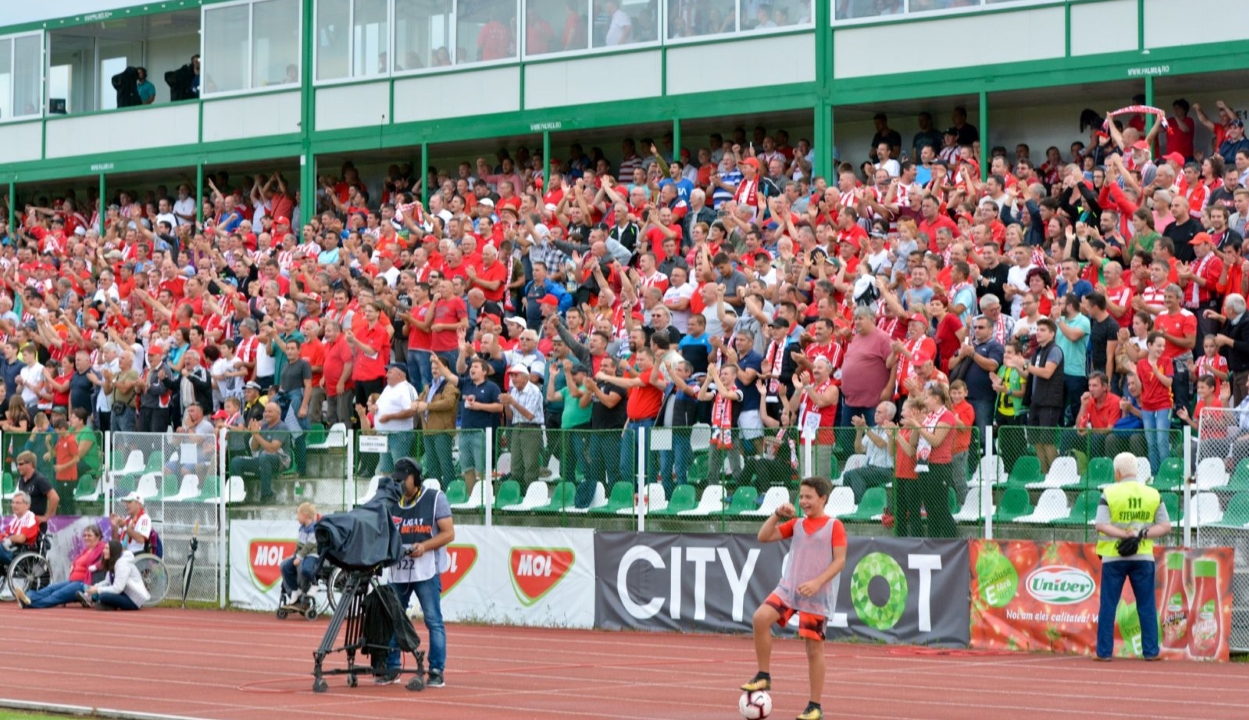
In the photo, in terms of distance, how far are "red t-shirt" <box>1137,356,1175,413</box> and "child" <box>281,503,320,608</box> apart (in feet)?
32.9

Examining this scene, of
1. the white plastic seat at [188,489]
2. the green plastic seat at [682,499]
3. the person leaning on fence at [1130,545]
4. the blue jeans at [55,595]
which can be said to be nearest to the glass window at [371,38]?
the white plastic seat at [188,489]

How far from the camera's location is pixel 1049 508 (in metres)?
17.7

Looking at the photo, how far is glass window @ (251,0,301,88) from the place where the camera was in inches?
1439

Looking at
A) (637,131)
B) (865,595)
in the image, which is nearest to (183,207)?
(637,131)

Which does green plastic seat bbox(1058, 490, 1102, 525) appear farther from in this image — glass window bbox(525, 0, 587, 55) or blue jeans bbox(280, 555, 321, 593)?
glass window bbox(525, 0, 587, 55)

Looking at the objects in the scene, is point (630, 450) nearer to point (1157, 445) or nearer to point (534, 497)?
point (534, 497)

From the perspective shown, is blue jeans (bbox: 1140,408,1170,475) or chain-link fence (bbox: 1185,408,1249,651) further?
blue jeans (bbox: 1140,408,1170,475)

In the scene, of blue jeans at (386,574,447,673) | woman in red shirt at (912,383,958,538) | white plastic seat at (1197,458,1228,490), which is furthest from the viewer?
woman in red shirt at (912,383,958,538)

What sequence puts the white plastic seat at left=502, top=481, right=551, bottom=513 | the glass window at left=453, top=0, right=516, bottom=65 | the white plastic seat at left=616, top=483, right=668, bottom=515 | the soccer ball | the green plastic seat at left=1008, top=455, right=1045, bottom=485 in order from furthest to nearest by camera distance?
the glass window at left=453, top=0, right=516, bottom=65 < the white plastic seat at left=502, top=481, right=551, bottom=513 < the white plastic seat at left=616, top=483, right=668, bottom=515 < the green plastic seat at left=1008, top=455, right=1045, bottom=485 < the soccer ball

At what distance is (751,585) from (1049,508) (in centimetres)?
340

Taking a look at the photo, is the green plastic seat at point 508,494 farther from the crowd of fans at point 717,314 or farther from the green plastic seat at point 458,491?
the green plastic seat at point 458,491

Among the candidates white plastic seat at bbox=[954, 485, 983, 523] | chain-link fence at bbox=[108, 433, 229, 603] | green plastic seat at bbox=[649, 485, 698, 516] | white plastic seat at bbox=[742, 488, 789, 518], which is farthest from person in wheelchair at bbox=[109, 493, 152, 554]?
white plastic seat at bbox=[954, 485, 983, 523]

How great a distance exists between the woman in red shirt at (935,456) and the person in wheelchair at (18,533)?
520 inches

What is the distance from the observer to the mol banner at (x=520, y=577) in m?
20.8
